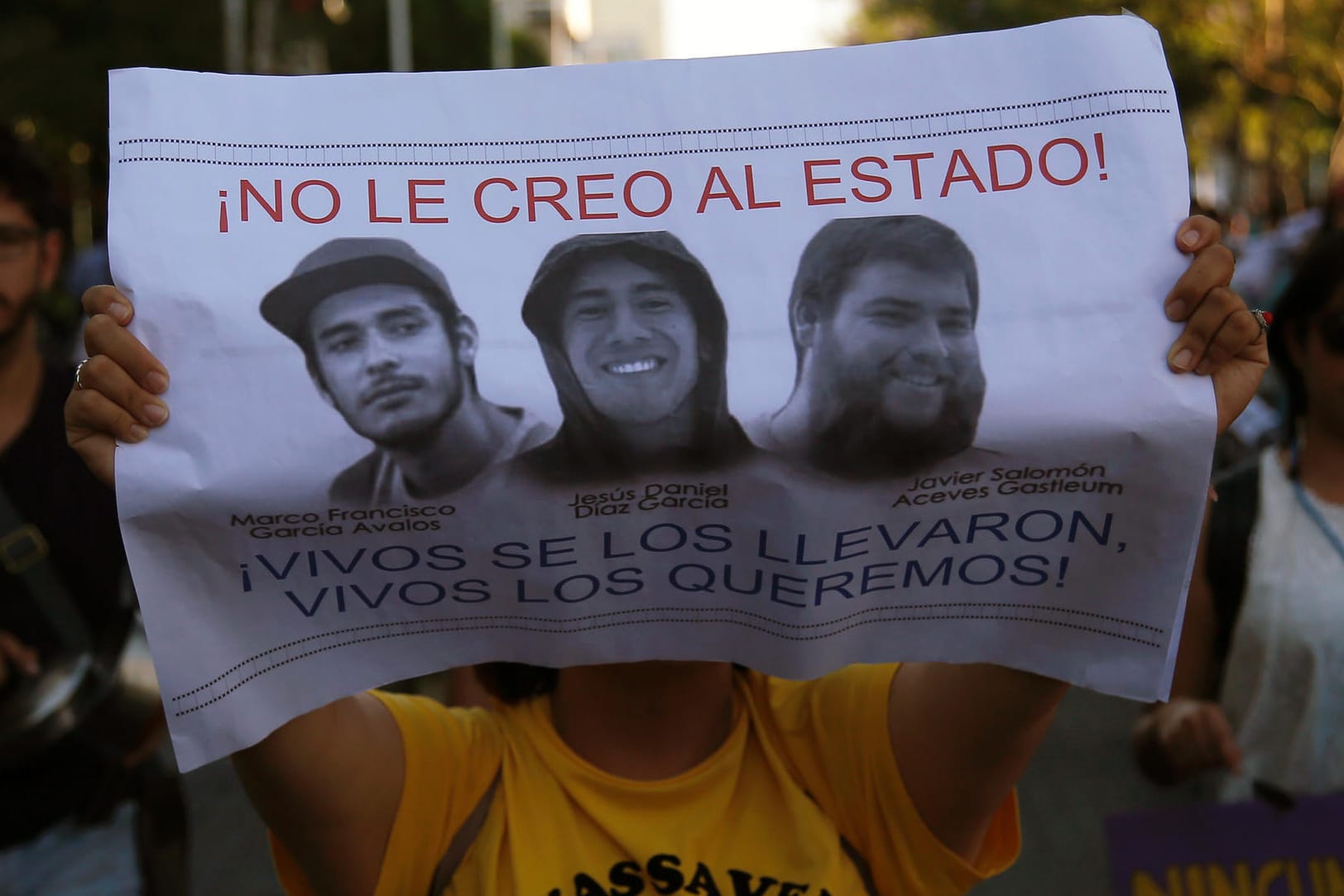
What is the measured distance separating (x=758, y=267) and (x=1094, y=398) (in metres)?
0.32

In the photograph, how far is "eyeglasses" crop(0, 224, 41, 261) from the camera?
7.01 feet

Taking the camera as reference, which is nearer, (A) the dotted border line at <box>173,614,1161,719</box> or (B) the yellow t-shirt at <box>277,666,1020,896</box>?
(A) the dotted border line at <box>173,614,1161,719</box>

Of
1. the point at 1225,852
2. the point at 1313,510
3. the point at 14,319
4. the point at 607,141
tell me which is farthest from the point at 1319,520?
the point at 14,319

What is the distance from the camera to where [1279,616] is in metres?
2.11

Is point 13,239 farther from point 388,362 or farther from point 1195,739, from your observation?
point 1195,739

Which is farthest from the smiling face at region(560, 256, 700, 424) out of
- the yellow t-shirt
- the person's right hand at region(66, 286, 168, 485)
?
the yellow t-shirt

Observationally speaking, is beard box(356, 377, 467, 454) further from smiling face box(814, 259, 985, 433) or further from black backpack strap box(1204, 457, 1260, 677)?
black backpack strap box(1204, 457, 1260, 677)

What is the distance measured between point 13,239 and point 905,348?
173 cm

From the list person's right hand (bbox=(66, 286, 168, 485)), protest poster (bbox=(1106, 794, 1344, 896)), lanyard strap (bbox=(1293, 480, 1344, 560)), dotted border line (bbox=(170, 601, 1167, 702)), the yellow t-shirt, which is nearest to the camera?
person's right hand (bbox=(66, 286, 168, 485))

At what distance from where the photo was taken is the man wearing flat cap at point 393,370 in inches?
42.8

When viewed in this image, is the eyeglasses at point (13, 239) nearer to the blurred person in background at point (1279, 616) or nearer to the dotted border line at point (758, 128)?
the dotted border line at point (758, 128)

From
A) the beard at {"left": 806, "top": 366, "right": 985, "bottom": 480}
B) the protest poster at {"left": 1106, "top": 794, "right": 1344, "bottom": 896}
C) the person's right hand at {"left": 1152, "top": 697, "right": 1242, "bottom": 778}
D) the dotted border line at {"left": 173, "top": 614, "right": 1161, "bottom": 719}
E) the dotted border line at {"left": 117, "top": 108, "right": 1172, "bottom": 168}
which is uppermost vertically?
the dotted border line at {"left": 117, "top": 108, "right": 1172, "bottom": 168}

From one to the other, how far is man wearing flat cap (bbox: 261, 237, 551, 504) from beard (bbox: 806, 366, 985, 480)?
0.25 m

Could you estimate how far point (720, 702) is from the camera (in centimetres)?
158
